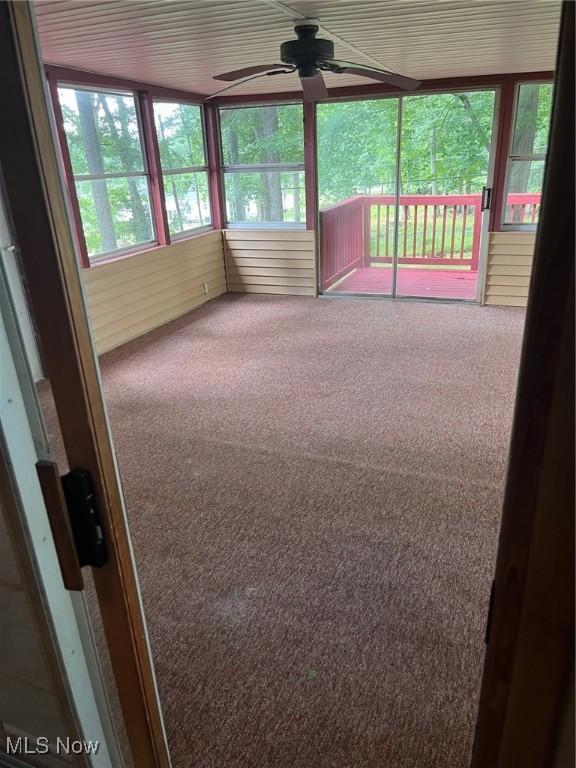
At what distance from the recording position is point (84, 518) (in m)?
0.81

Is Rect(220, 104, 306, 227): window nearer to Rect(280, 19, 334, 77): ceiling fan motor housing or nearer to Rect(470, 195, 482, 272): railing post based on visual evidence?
Rect(470, 195, 482, 272): railing post

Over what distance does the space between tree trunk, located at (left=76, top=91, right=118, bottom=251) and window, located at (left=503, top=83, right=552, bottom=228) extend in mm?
3906

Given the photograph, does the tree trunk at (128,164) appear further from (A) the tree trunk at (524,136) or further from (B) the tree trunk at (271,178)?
(A) the tree trunk at (524,136)

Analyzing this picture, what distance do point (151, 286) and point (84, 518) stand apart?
15.5ft

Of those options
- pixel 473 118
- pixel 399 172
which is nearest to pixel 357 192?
pixel 399 172

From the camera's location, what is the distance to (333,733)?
153cm

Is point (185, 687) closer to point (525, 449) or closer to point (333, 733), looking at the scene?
point (333, 733)

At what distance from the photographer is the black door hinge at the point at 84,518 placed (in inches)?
31.0

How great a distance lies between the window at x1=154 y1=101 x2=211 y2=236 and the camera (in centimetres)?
539

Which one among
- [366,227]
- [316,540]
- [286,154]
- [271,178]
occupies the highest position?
[286,154]

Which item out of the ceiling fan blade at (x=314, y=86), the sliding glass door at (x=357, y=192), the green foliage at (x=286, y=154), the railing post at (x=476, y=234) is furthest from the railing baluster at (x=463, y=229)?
the ceiling fan blade at (x=314, y=86)

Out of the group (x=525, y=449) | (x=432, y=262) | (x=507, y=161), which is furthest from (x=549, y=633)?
(x=432, y=262)

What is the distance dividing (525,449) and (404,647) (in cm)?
148

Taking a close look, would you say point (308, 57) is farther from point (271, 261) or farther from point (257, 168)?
point (271, 261)
